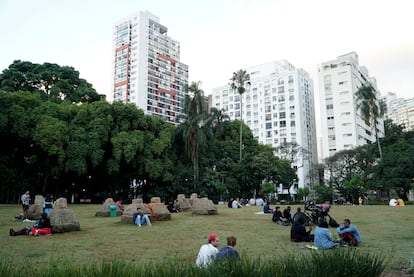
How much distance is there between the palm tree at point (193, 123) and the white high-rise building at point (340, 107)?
4871cm

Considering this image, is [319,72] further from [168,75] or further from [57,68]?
[57,68]

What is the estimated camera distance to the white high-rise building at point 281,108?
301 feet

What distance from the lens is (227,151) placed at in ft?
173

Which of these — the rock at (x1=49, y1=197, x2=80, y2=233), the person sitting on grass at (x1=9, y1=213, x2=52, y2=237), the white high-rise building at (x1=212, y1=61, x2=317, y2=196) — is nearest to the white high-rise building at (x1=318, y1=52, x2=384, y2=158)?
the white high-rise building at (x1=212, y1=61, x2=317, y2=196)

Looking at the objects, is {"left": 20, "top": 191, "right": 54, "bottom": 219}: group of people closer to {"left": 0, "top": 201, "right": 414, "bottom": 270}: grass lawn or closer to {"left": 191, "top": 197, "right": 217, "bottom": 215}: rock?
{"left": 0, "top": 201, "right": 414, "bottom": 270}: grass lawn

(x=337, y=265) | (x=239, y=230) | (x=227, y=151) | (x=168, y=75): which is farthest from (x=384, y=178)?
(x=168, y=75)

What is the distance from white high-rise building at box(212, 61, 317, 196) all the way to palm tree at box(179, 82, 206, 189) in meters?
45.7

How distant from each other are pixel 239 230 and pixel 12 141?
100 feet

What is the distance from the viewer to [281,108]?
95.1m

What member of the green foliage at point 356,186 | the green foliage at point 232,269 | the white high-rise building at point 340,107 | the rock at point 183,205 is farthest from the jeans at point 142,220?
the white high-rise building at point 340,107

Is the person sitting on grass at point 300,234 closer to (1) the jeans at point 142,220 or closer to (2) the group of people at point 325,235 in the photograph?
(2) the group of people at point 325,235

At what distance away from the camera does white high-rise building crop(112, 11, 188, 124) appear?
318ft

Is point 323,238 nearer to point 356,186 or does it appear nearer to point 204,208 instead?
point 204,208

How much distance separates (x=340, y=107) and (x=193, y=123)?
54650 mm
